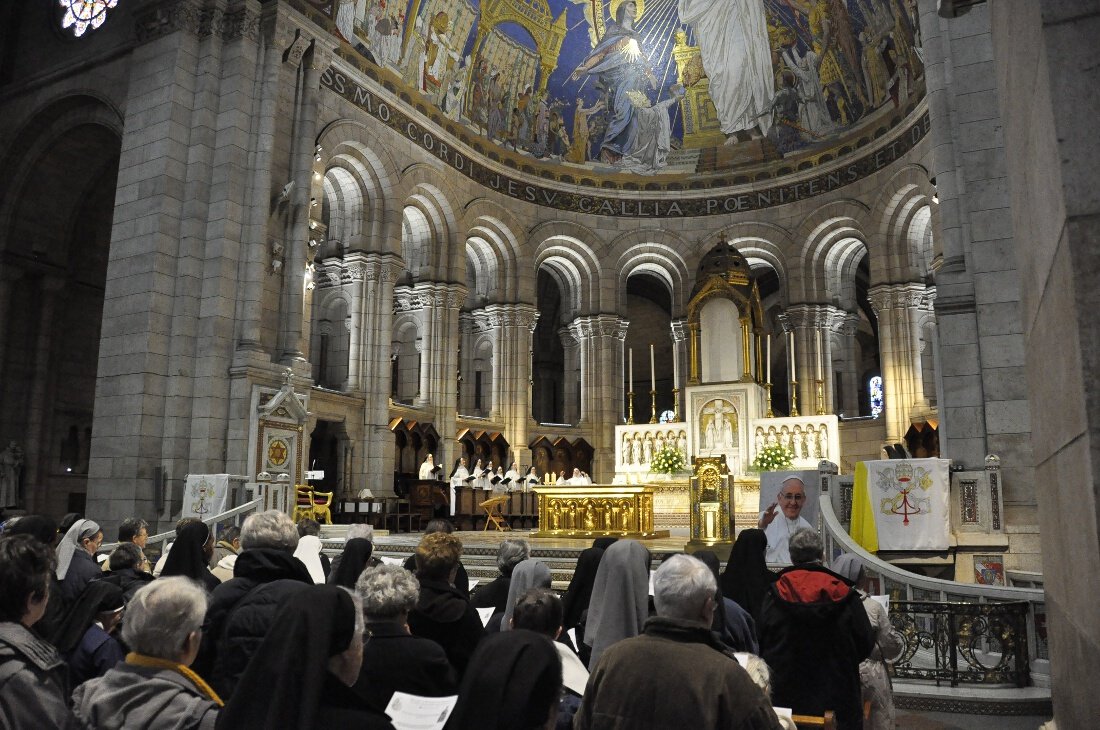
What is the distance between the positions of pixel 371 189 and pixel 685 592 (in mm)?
18766

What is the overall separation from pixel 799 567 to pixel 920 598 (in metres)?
4.38

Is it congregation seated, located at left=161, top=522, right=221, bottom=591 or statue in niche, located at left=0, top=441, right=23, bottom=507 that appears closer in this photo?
congregation seated, located at left=161, top=522, right=221, bottom=591

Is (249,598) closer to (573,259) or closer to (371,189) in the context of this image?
(371,189)

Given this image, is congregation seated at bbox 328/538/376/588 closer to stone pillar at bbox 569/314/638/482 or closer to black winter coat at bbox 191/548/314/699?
black winter coat at bbox 191/548/314/699

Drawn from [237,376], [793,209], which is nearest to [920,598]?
[237,376]

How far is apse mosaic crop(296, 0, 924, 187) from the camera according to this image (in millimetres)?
21531

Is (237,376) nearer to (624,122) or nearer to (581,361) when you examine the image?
(581,361)

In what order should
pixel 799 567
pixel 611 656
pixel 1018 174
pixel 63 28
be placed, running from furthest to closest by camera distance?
1. pixel 63 28
2. pixel 799 567
3. pixel 1018 174
4. pixel 611 656

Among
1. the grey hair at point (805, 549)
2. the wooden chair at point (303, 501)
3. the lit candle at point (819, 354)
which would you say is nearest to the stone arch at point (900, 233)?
the lit candle at point (819, 354)

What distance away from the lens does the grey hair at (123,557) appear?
4645 millimetres

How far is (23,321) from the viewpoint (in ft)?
63.8

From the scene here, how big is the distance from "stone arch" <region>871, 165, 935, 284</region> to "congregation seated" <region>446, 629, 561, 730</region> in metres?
21.4

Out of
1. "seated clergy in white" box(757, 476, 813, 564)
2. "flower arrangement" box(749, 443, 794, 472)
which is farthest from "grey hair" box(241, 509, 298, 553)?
"flower arrangement" box(749, 443, 794, 472)

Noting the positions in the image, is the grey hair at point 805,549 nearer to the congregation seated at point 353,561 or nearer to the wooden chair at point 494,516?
the congregation seated at point 353,561
